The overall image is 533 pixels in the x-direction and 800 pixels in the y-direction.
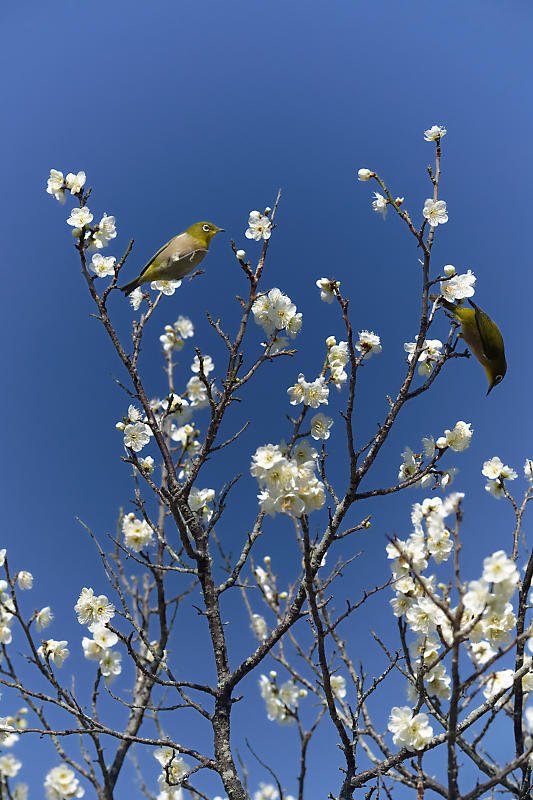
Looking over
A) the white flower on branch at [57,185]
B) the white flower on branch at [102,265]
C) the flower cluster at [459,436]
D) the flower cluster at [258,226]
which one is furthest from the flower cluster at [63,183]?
the flower cluster at [459,436]

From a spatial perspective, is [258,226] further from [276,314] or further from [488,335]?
[488,335]

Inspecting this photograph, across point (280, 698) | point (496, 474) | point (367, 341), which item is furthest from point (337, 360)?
point (280, 698)

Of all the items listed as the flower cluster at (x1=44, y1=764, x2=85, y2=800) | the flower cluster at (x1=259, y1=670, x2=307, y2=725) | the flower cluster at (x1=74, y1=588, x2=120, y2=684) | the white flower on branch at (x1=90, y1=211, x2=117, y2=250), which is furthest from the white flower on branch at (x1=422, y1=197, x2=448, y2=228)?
the flower cluster at (x1=44, y1=764, x2=85, y2=800)

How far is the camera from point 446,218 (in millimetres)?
2607

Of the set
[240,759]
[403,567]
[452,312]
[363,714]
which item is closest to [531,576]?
[403,567]

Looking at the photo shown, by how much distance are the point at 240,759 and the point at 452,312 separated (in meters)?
3.27

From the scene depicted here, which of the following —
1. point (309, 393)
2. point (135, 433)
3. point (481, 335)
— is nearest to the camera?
point (309, 393)

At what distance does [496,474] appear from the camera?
291 cm

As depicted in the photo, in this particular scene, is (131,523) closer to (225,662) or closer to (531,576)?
(225,662)

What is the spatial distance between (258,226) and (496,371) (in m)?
1.61

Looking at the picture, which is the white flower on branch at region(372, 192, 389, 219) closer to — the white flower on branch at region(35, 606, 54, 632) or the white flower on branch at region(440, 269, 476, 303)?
the white flower on branch at region(440, 269, 476, 303)

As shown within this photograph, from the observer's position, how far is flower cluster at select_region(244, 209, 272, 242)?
2846 millimetres

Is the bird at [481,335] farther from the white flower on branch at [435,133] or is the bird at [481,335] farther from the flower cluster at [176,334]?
the flower cluster at [176,334]

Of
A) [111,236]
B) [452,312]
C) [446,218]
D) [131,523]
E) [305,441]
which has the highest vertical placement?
[111,236]
